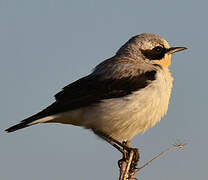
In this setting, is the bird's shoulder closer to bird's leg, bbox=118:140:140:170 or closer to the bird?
the bird

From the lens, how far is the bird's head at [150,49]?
982cm

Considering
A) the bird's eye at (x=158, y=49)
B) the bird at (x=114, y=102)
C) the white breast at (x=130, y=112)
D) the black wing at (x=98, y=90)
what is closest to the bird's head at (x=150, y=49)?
the bird's eye at (x=158, y=49)

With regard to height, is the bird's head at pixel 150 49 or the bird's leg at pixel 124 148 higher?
the bird's head at pixel 150 49

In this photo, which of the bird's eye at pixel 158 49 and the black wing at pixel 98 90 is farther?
the bird's eye at pixel 158 49

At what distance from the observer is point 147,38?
10016 millimetres

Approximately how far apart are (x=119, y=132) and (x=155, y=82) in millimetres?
1093

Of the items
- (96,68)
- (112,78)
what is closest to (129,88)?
(112,78)

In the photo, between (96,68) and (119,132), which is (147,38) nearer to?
(96,68)

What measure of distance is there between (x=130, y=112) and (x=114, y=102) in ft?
1.17

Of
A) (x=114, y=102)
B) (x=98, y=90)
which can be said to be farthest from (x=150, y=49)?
(x=114, y=102)

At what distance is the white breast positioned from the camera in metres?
8.38

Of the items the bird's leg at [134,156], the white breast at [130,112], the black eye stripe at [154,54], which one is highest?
the black eye stripe at [154,54]

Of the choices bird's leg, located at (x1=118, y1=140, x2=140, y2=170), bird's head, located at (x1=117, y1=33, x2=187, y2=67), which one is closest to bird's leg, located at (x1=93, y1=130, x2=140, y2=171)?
bird's leg, located at (x1=118, y1=140, x2=140, y2=170)

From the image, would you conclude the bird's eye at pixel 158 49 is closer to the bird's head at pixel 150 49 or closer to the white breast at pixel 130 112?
the bird's head at pixel 150 49
